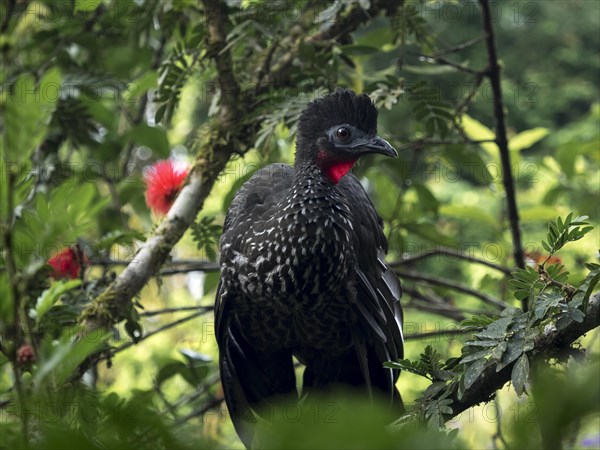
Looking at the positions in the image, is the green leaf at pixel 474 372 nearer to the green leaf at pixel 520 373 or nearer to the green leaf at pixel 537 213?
the green leaf at pixel 520 373

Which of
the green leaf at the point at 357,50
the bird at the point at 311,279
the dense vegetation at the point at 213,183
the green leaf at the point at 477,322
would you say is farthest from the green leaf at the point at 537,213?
the green leaf at the point at 477,322

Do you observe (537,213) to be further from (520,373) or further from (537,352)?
(520,373)

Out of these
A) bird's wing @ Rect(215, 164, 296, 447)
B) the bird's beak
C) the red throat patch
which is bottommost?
bird's wing @ Rect(215, 164, 296, 447)

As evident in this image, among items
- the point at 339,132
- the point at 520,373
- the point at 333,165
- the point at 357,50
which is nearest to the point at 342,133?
the point at 339,132

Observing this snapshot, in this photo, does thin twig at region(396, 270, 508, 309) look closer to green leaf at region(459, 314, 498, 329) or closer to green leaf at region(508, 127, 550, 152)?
green leaf at region(508, 127, 550, 152)

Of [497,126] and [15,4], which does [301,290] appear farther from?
[15,4]

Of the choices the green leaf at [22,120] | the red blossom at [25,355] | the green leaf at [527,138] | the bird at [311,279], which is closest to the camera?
the green leaf at [22,120]

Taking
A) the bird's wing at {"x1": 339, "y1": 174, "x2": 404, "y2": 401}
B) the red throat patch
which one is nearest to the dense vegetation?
the bird's wing at {"x1": 339, "y1": 174, "x2": 404, "y2": 401}

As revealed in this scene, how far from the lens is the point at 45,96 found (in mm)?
1144

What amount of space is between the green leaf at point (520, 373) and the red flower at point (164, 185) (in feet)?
5.80

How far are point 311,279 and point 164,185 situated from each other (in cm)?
81

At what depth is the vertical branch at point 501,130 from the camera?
304 centimetres

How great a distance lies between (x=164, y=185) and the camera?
312 cm

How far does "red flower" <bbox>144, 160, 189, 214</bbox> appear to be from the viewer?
10.2 feet
